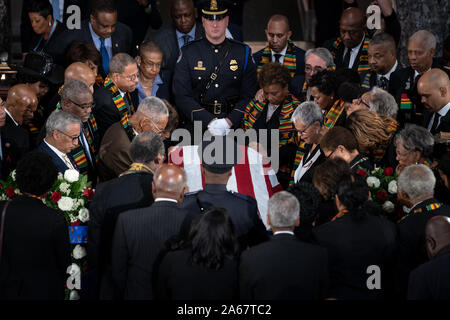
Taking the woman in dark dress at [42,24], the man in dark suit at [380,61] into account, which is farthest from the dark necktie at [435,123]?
the woman in dark dress at [42,24]

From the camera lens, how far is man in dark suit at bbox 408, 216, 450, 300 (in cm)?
387

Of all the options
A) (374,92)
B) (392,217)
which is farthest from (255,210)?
(374,92)

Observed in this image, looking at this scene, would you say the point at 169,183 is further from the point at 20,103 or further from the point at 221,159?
the point at 20,103

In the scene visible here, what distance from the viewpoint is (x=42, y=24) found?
24.9 feet

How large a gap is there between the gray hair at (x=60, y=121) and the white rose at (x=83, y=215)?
0.72m

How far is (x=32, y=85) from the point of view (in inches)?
268

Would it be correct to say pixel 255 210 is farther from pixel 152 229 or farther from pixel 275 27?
pixel 275 27

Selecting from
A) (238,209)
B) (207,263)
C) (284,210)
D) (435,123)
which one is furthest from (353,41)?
(207,263)

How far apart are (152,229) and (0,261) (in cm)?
97

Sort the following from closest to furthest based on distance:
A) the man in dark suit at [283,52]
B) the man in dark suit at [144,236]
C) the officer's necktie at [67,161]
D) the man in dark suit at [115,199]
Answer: the man in dark suit at [144,236]
the man in dark suit at [115,199]
the officer's necktie at [67,161]
the man in dark suit at [283,52]

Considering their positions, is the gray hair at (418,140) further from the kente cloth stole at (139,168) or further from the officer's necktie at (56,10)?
the officer's necktie at (56,10)

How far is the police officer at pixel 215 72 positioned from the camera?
22.6ft

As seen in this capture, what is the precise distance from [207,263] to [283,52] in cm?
421

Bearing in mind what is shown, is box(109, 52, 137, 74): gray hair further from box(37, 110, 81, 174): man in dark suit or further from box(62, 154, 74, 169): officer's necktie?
box(62, 154, 74, 169): officer's necktie
